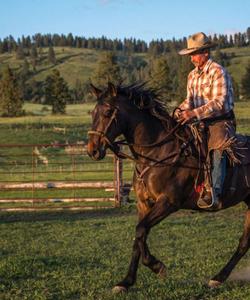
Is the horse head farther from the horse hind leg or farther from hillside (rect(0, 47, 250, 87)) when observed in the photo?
hillside (rect(0, 47, 250, 87))

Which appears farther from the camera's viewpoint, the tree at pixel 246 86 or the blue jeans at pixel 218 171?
the tree at pixel 246 86

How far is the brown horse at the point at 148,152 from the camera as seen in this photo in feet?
19.7

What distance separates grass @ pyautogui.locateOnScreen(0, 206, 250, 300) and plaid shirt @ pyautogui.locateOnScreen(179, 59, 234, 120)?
1.99m

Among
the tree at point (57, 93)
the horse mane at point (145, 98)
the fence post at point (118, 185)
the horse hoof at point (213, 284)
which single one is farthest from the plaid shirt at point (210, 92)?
the tree at point (57, 93)

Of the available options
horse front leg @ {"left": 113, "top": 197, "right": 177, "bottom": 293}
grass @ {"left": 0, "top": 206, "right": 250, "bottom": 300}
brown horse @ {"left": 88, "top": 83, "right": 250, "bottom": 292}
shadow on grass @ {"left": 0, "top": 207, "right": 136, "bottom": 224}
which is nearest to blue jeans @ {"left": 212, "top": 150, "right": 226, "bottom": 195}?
brown horse @ {"left": 88, "top": 83, "right": 250, "bottom": 292}

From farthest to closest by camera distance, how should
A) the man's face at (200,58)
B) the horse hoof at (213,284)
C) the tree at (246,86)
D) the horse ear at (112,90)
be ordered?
the tree at (246,86), the man's face at (200,58), the horse hoof at (213,284), the horse ear at (112,90)

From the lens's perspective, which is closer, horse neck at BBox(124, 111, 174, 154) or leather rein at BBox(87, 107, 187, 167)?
leather rein at BBox(87, 107, 187, 167)

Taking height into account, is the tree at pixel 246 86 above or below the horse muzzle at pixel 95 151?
above

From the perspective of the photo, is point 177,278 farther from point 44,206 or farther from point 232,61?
point 232,61

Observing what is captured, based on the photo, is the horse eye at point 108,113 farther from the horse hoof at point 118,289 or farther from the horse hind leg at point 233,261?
the horse hind leg at point 233,261

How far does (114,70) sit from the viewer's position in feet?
221

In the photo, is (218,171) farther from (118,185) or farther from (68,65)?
(68,65)

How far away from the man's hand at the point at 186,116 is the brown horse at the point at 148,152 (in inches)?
3.6

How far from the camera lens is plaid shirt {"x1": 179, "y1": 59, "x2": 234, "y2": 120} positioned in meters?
6.33
